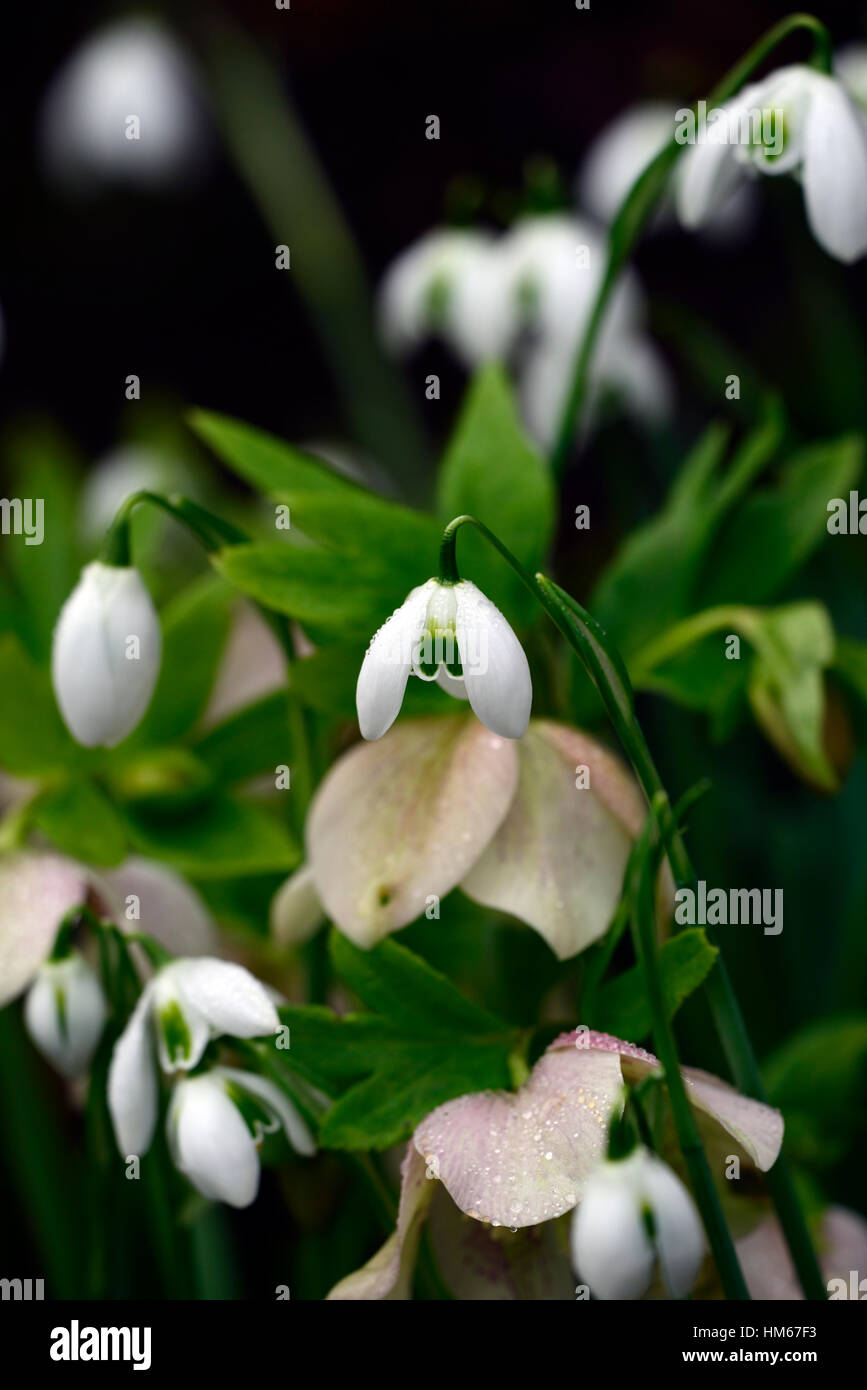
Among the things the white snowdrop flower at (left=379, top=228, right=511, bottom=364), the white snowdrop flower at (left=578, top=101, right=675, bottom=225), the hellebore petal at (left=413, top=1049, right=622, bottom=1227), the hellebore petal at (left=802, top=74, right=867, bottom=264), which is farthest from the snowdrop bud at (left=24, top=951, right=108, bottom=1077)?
the white snowdrop flower at (left=578, top=101, right=675, bottom=225)

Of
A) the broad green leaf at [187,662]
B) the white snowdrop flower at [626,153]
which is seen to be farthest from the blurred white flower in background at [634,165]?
the broad green leaf at [187,662]

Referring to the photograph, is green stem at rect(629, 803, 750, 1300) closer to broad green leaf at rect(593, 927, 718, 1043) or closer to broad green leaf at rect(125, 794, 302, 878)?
broad green leaf at rect(593, 927, 718, 1043)

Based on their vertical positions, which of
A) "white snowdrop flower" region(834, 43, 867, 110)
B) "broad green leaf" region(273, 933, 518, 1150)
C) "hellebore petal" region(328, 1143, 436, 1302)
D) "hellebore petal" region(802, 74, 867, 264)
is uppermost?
"white snowdrop flower" region(834, 43, 867, 110)

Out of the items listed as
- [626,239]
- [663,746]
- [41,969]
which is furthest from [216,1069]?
[663,746]

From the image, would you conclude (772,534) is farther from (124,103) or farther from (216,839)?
(124,103)

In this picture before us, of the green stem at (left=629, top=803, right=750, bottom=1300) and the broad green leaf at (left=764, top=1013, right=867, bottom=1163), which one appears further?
the broad green leaf at (left=764, top=1013, right=867, bottom=1163)

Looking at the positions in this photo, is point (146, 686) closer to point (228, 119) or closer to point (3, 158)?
point (228, 119)

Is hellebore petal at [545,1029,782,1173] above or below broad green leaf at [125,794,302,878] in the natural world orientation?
below
